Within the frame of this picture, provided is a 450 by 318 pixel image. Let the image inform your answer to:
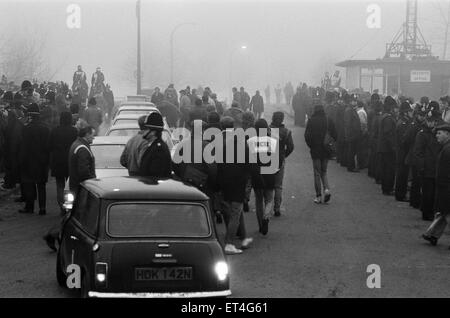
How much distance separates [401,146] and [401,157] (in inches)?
12.1

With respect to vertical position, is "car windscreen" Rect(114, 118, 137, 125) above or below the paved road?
above

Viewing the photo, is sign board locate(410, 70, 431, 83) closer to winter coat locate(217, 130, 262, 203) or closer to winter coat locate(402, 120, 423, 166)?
winter coat locate(402, 120, 423, 166)

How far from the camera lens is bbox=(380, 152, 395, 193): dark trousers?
64.7ft

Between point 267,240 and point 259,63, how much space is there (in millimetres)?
135676

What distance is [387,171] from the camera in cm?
1994

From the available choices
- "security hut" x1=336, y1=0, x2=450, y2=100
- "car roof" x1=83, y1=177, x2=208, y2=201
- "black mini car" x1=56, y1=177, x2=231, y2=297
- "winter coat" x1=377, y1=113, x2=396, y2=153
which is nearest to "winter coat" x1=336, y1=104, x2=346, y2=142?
"winter coat" x1=377, y1=113, x2=396, y2=153

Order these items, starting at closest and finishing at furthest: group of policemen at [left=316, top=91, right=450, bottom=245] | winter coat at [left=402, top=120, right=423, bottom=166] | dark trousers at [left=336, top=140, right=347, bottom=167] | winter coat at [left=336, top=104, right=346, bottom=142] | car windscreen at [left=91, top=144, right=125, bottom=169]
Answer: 1. car windscreen at [left=91, top=144, right=125, bottom=169]
2. group of policemen at [left=316, top=91, right=450, bottom=245]
3. winter coat at [left=402, top=120, right=423, bottom=166]
4. winter coat at [left=336, top=104, right=346, bottom=142]
5. dark trousers at [left=336, top=140, right=347, bottom=167]

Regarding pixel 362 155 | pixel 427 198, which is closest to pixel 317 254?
pixel 427 198

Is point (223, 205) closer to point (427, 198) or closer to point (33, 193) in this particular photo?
point (427, 198)

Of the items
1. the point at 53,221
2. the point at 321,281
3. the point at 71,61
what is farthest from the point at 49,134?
the point at 71,61

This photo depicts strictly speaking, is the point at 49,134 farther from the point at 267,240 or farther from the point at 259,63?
the point at 259,63

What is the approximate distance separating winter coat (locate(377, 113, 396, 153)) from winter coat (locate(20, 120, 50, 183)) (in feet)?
23.7

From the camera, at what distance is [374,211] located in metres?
17.6

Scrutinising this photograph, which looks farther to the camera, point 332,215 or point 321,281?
point 332,215
